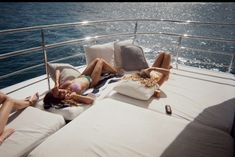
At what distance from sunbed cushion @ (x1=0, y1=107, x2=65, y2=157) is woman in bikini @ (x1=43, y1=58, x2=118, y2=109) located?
29cm

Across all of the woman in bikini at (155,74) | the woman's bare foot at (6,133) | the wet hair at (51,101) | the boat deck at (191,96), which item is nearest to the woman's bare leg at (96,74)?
the boat deck at (191,96)

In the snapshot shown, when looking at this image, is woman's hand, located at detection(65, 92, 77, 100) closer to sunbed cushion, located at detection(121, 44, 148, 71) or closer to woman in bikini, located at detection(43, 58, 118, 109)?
woman in bikini, located at detection(43, 58, 118, 109)

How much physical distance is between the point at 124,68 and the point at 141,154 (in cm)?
204

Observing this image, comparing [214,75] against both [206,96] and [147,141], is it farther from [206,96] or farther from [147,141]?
[147,141]

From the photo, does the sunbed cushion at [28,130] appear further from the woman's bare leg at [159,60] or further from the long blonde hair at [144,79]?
the woman's bare leg at [159,60]

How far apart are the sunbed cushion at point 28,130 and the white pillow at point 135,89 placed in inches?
30.0

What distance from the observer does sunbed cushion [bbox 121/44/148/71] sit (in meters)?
3.42

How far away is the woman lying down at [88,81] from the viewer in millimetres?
2389

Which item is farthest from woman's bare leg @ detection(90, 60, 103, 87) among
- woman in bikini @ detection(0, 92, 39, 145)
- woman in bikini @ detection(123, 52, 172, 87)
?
woman in bikini @ detection(0, 92, 39, 145)

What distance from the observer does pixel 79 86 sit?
2.68 m

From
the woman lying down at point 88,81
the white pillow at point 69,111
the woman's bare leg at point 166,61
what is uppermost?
the woman's bare leg at point 166,61

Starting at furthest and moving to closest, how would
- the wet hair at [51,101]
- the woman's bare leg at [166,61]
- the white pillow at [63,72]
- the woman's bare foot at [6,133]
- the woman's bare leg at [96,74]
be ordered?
the woman's bare leg at [166,61] → the woman's bare leg at [96,74] → the white pillow at [63,72] → the wet hair at [51,101] → the woman's bare foot at [6,133]

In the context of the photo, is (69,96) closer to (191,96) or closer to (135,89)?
(135,89)

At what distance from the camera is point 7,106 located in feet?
6.78
